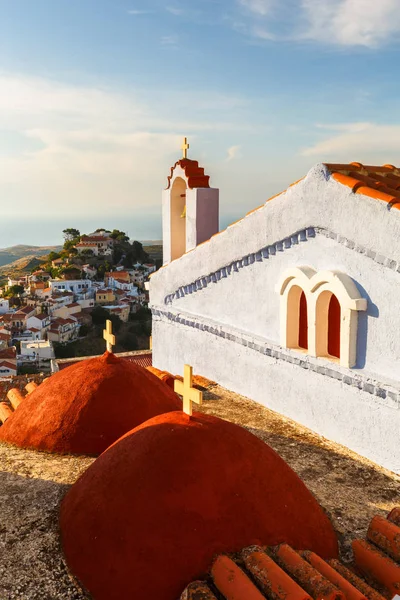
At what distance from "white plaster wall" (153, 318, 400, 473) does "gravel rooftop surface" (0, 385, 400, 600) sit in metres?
0.18

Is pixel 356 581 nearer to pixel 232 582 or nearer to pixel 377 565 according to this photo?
pixel 377 565

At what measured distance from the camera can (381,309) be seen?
6.45 m

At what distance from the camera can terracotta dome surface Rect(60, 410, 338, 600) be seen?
4.26 m

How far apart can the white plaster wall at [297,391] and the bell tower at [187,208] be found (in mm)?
1695

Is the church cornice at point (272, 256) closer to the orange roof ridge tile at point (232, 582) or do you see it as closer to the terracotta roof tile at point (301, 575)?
the terracotta roof tile at point (301, 575)

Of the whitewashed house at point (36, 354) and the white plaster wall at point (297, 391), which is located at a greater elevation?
the white plaster wall at point (297, 391)

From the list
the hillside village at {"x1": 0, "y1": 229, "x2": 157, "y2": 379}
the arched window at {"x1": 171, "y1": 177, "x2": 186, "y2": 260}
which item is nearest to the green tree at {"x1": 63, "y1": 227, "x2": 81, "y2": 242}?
the hillside village at {"x1": 0, "y1": 229, "x2": 157, "y2": 379}

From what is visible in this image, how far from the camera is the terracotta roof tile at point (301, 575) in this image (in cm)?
388

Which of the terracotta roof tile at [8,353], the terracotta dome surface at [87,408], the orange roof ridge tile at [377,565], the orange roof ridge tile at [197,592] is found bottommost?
the terracotta roof tile at [8,353]

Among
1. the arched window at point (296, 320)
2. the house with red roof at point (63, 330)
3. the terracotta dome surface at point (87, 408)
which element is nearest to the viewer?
the terracotta dome surface at point (87, 408)

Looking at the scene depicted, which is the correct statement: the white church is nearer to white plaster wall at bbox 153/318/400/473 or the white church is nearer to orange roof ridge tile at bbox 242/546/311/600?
white plaster wall at bbox 153/318/400/473

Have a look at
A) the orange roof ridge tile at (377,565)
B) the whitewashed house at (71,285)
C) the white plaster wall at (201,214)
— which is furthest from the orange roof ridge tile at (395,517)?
the whitewashed house at (71,285)

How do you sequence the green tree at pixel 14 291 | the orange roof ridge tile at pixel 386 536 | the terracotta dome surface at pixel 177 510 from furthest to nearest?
the green tree at pixel 14 291, the orange roof ridge tile at pixel 386 536, the terracotta dome surface at pixel 177 510

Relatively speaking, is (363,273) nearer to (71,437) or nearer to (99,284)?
(71,437)
